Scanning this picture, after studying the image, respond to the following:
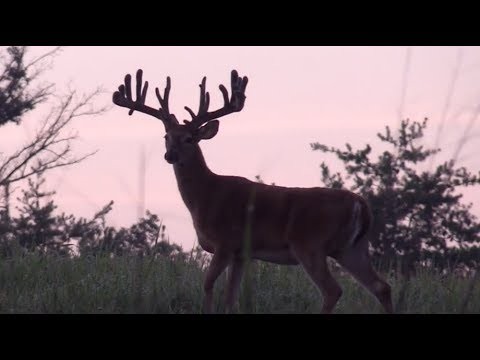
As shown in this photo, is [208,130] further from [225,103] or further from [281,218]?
[281,218]

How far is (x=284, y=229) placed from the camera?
25.2ft

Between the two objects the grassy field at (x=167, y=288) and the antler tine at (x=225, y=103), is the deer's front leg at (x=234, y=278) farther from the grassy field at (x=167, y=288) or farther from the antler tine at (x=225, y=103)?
the antler tine at (x=225, y=103)

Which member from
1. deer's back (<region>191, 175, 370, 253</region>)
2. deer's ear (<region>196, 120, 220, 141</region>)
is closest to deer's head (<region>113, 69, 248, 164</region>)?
deer's ear (<region>196, 120, 220, 141</region>)

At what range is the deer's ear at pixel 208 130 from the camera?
8.79m

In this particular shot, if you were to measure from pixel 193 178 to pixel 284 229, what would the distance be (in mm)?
1228

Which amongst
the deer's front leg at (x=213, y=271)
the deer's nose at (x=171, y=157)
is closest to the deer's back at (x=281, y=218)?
the deer's front leg at (x=213, y=271)

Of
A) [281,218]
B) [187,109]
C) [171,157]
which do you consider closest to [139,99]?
[187,109]

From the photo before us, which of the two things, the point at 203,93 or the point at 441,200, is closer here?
the point at 203,93
